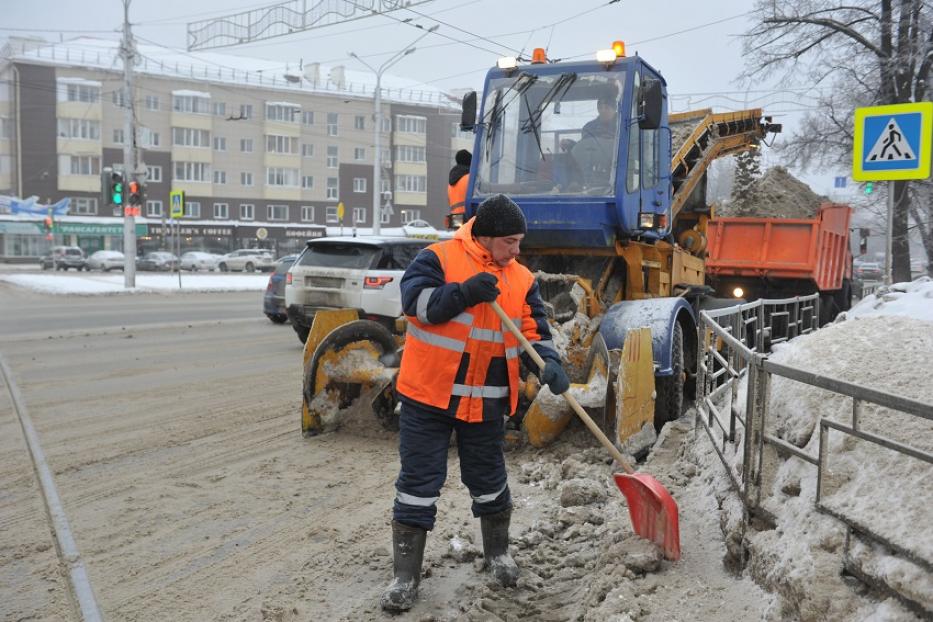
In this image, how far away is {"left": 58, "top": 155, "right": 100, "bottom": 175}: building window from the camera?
178ft

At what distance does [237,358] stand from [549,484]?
22.2ft

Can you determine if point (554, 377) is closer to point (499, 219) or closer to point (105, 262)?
point (499, 219)

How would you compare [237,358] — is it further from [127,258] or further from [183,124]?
[183,124]

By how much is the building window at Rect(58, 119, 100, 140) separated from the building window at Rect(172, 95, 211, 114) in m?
5.22

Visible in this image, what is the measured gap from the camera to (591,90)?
6.67 meters

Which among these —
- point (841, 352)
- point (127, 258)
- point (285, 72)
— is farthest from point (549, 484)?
point (285, 72)

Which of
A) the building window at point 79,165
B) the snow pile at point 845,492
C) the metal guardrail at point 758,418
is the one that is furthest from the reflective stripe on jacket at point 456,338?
the building window at point 79,165

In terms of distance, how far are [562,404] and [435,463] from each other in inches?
80.6

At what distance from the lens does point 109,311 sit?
18.3 metres

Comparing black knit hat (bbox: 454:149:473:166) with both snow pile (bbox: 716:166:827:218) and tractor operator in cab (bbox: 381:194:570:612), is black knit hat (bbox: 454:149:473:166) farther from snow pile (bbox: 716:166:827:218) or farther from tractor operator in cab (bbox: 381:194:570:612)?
snow pile (bbox: 716:166:827:218)

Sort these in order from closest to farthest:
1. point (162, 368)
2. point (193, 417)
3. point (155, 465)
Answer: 1. point (155, 465)
2. point (193, 417)
3. point (162, 368)

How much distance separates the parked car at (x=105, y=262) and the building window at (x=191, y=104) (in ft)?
48.8

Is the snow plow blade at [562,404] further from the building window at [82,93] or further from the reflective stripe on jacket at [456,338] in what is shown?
the building window at [82,93]

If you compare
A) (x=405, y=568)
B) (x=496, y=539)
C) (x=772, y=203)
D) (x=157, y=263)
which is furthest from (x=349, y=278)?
(x=157, y=263)
